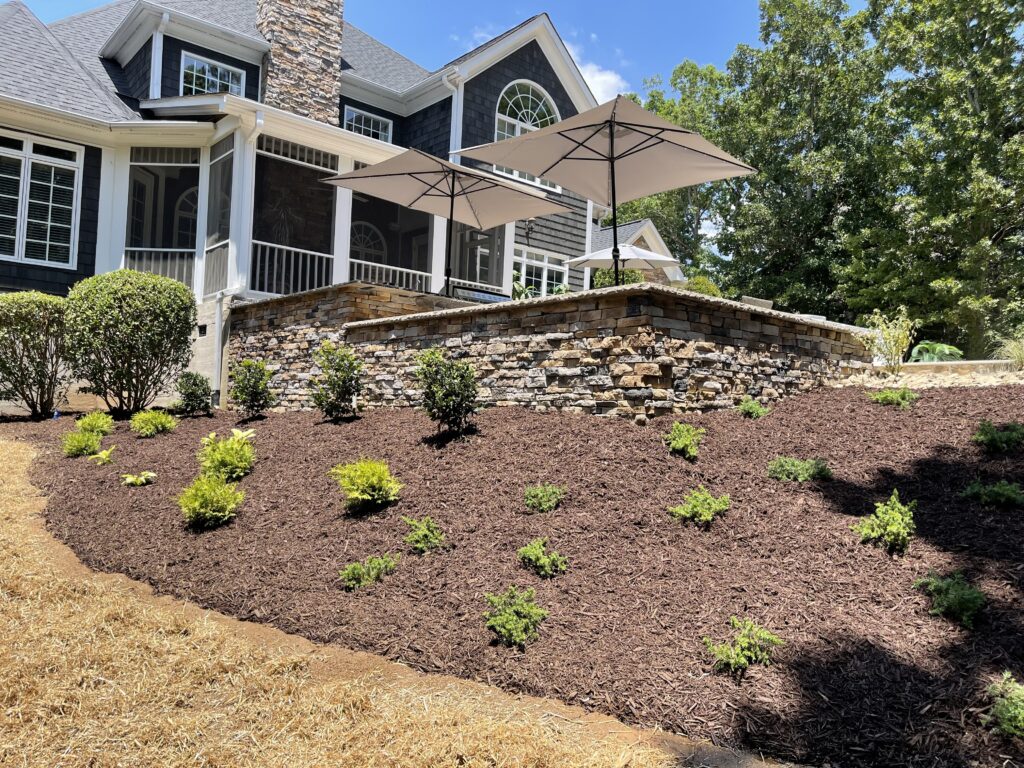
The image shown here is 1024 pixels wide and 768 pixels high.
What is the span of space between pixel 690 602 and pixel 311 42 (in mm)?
13026

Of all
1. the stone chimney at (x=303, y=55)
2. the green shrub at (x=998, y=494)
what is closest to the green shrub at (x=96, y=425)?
the stone chimney at (x=303, y=55)

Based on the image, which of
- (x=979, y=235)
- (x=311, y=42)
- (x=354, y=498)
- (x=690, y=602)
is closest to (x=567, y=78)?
(x=311, y=42)

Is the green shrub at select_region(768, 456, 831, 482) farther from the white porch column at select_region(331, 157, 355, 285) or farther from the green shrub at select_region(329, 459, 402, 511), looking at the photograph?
the white porch column at select_region(331, 157, 355, 285)

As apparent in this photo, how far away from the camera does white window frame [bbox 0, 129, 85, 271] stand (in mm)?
10695

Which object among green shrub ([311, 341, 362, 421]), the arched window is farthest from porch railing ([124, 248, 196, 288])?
the arched window

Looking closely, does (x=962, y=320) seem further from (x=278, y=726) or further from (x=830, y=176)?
(x=278, y=726)

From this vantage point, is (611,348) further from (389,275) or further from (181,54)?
(181,54)

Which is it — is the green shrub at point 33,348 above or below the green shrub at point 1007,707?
above

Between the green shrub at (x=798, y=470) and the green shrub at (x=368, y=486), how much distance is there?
2699 millimetres

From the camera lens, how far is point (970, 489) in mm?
4496

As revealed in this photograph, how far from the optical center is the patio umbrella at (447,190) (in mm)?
9094

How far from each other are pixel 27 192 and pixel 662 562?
448 inches

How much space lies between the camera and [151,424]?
7.93 metres

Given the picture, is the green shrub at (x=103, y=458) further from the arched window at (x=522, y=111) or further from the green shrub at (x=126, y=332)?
the arched window at (x=522, y=111)
